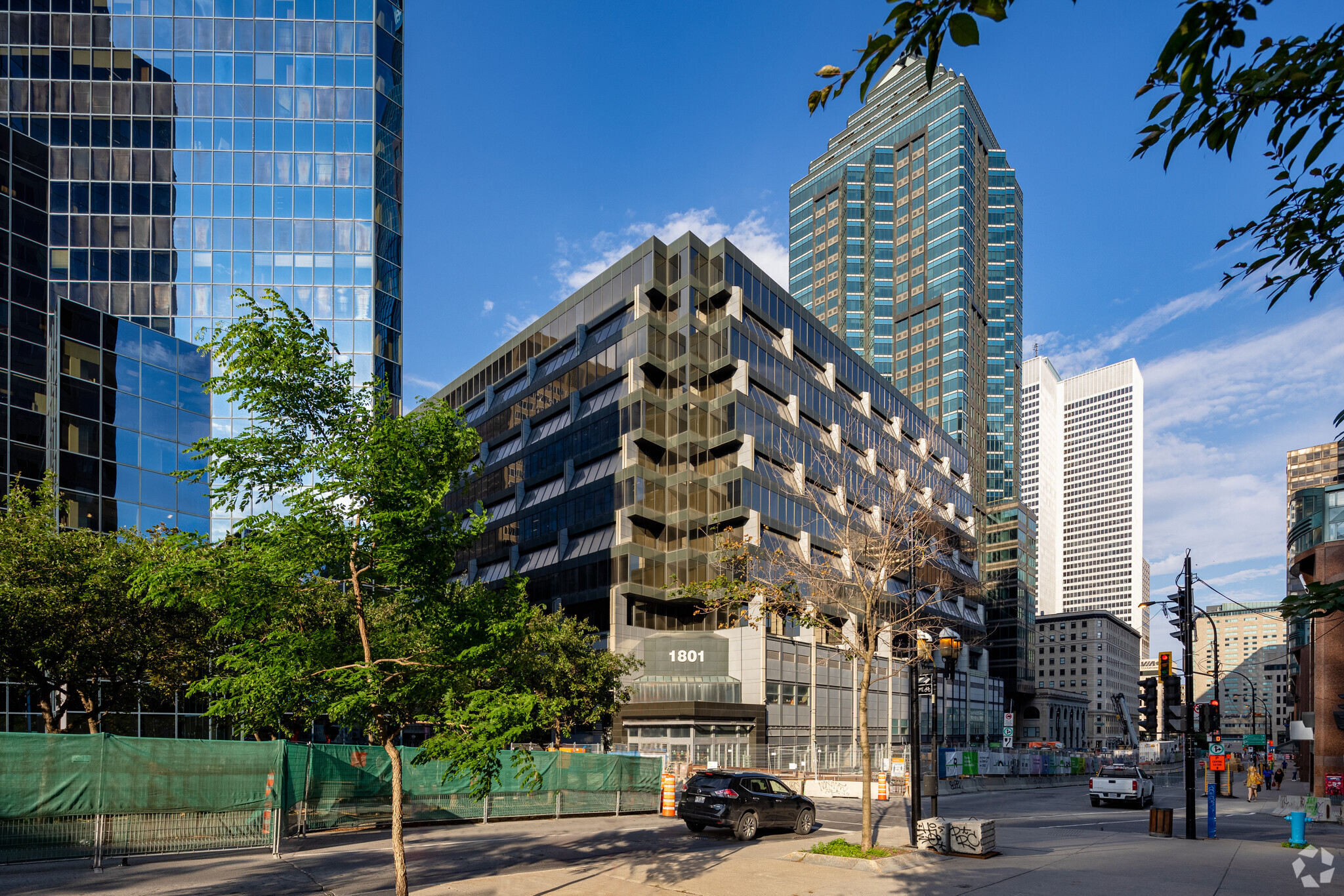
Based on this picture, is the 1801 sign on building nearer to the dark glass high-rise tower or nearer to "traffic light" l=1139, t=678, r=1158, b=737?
"traffic light" l=1139, t=678, r=1158, b=737

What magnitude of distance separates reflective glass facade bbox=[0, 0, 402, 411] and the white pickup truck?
54.7 m

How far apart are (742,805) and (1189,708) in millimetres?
12810

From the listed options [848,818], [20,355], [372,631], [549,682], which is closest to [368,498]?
[372,631]

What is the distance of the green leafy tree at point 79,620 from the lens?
26141 millimetres

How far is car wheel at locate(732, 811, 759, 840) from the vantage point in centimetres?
2314

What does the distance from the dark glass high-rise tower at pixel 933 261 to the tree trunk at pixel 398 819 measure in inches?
4830

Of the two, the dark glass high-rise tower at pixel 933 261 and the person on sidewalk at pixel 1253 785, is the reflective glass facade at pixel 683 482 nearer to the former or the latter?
the person on sidewalk at pixel 1253 785

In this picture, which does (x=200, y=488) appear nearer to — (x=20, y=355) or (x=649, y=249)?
(x=20, y=355)

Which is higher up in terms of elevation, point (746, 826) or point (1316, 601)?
point (1316, 601)

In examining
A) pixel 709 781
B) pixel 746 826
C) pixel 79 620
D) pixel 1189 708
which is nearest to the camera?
pixel 746 826

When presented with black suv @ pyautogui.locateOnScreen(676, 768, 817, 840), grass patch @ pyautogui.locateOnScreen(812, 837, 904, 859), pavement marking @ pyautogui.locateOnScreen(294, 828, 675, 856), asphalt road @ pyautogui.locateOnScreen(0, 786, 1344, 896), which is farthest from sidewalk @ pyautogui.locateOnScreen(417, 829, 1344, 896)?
pavement marking @ pyautogui.locateOnScreen(294, 828, 675, 856)

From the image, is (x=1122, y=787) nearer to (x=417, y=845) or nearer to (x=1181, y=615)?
(x=1181, y=615)

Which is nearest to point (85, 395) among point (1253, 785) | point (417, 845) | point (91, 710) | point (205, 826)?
point (91, 710)

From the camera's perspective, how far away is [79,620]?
2712 centimetres
